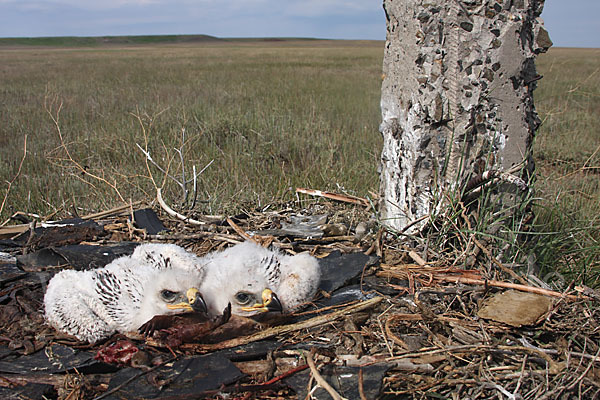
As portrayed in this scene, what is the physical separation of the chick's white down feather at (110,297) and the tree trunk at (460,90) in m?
1.54

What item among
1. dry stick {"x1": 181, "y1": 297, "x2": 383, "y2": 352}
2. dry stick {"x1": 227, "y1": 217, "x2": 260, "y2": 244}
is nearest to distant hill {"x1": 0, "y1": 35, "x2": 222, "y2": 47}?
dry stick {"x1": 227, "y1": 217, "x2": 260, "y2": 244}

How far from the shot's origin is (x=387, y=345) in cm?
212

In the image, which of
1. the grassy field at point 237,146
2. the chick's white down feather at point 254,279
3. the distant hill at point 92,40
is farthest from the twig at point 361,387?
the distant hill at point 92,40

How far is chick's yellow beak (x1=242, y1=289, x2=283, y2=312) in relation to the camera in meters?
2.42

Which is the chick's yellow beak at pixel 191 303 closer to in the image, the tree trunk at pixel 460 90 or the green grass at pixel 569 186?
the tree trunk at pixel 460 90

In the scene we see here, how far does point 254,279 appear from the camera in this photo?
8.43ft

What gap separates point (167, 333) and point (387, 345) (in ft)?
3.50

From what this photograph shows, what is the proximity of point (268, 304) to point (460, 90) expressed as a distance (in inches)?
73.4

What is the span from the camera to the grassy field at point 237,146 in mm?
4277

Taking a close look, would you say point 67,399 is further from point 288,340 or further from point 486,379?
point 486,379

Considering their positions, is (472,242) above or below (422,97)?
below

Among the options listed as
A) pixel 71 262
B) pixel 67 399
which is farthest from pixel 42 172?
pixel 67 399

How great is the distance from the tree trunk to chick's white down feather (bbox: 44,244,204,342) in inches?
60.6

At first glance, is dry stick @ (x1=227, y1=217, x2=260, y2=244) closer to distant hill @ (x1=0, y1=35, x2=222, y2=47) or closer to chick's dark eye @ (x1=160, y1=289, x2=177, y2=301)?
chick's dark eye @ (x1=160, y1=289, x2=177, y2=301)
